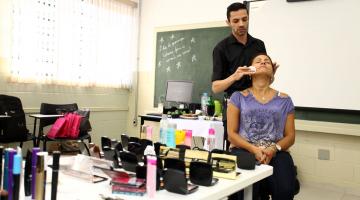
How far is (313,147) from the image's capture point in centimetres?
340

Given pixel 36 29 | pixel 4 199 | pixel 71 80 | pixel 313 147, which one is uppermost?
pixel 36 29

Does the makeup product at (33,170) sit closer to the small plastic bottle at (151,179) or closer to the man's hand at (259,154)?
the small plastic bottle at (151,179)

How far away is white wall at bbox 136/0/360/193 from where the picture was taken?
3205 mm

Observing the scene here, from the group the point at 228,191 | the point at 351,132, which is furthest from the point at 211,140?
the point at 351,132

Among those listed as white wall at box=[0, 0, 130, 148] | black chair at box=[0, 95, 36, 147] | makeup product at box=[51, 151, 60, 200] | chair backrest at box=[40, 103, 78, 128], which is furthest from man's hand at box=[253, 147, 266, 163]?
white wall at box=[0, 0, 130, 148]

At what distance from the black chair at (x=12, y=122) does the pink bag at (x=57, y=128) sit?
195 millimetres

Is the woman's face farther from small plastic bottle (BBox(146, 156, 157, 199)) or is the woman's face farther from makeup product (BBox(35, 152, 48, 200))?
makeup product (BBox(35, 152, 48, 200))

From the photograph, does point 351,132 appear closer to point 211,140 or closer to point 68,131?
point 211,140

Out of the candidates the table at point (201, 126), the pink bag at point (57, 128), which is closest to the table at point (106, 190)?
the table at point (201, 126)

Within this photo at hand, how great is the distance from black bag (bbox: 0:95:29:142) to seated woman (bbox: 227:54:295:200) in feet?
8.08

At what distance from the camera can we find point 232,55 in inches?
91.4

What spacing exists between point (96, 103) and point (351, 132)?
3.28 m

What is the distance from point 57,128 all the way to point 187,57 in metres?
1.99

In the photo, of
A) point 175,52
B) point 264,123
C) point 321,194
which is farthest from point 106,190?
point 175,52
